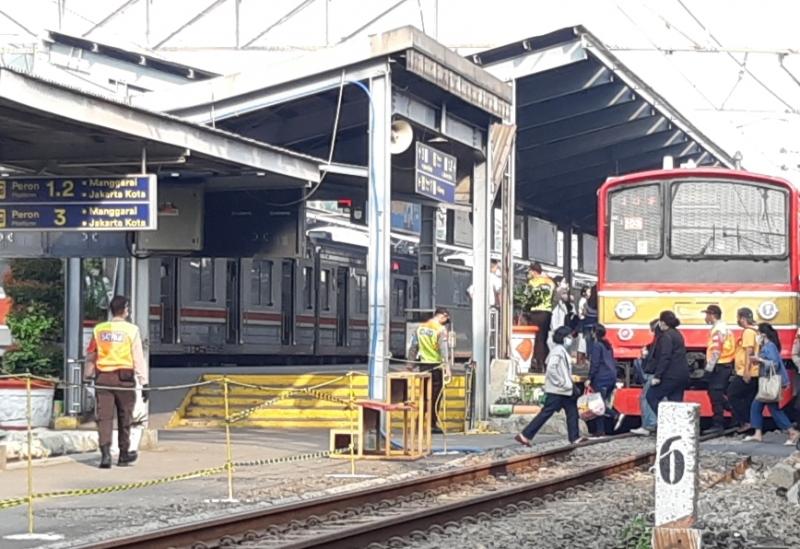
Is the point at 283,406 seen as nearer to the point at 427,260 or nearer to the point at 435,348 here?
the point at 427,260

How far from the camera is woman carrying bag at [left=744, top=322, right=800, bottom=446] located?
686 inches

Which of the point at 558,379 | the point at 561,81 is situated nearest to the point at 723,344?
the point at 558,379

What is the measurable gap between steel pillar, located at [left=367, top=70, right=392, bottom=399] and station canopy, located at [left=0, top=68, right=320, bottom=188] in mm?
748

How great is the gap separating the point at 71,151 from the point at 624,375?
27.6 ft

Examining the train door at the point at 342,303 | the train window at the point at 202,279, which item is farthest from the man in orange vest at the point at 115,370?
the train door at the point at 342,303

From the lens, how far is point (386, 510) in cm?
1129

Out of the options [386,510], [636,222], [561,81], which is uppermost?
[561,81]

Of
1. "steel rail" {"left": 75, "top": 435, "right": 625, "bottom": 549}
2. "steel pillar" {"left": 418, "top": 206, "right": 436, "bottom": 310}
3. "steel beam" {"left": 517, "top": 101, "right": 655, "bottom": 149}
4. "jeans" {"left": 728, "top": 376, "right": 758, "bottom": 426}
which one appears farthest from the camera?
"steel beam" {"left": 517, "top": 101, "right": 655, "bottom": 149}

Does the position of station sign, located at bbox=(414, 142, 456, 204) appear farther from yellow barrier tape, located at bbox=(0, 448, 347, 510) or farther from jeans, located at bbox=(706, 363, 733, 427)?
jeans, located at bbox=(706, 363, 733, 427)

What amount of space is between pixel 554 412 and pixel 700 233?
14.1 ft

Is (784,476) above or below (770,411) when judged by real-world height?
below

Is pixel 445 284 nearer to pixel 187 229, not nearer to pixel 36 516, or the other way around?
pixel 187 229

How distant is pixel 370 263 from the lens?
17.2 m

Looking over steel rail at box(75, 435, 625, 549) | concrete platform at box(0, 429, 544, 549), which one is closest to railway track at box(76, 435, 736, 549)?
steel rail at box(75, 435, 625, 549)
